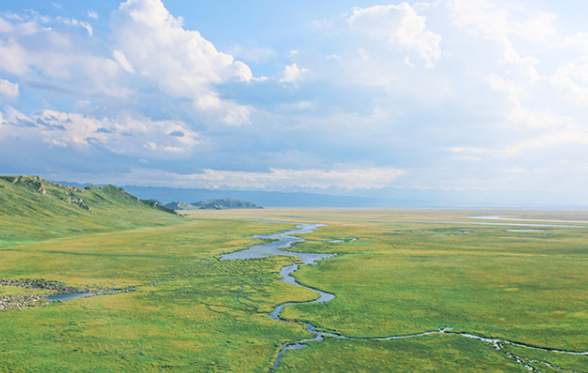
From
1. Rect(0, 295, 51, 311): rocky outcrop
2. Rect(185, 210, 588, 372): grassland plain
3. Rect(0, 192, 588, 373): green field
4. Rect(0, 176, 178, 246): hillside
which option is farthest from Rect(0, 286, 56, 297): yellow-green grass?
Rect(0, 176, 178, 246): hillside

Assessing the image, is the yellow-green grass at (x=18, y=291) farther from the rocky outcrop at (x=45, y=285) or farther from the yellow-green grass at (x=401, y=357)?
the yellow-green grass at (x=401, y=357)

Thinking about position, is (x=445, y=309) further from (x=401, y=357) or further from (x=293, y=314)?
(x=293, y=314)

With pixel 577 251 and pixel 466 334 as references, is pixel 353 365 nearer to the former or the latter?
pixel 466 334

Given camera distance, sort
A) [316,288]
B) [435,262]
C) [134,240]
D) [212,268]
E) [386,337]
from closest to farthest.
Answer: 1. [386,337]
2. [316,288]
3. [212,268]
4. [435,262]
5. [134,240]

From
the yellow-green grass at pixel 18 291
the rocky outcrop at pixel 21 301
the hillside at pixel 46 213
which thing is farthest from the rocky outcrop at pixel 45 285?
the hillside at pixel 46 213

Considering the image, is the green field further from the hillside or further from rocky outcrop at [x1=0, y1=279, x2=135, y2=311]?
the hillside

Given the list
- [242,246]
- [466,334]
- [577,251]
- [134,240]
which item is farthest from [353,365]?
[134,240]
